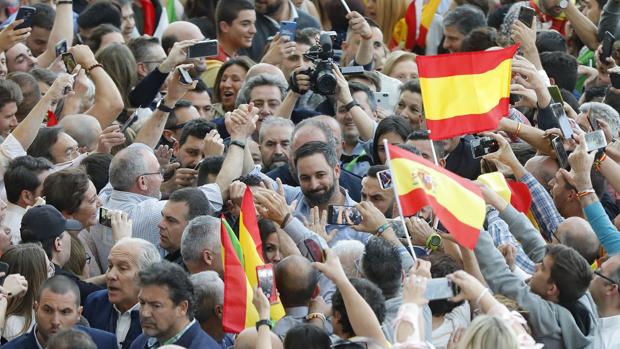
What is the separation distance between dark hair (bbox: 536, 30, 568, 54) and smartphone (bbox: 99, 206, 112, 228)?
5617 millimetres

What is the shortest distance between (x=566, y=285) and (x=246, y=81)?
15.4 ft

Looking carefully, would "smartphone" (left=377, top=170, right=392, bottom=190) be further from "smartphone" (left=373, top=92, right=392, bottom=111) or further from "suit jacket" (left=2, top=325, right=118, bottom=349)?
"smartphone" (left=373, top=92, right=392, bottom=111)

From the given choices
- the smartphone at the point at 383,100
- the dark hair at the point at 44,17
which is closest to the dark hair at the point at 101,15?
the dark hair at the point at 44,17

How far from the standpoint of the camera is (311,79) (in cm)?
1288

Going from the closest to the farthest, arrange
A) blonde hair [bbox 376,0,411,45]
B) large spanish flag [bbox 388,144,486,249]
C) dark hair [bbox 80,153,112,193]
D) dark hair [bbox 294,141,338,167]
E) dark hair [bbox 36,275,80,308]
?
large spanish flag [bbox 388,144,486,249] → dark hair [bbox 36,275,80,308] → dark hair [bbox 294,141,338,167] → dark hair [bbox 80,153,112,193] → blonde hair [bbox 376,0,411,45]

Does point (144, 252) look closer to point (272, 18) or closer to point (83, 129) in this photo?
point (83, 129)

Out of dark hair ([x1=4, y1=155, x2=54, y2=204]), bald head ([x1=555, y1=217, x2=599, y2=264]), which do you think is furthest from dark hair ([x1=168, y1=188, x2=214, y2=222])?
bald head ([x1=555, y1=217, x2=599, y2=264])

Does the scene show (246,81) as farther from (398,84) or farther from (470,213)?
(470,213)

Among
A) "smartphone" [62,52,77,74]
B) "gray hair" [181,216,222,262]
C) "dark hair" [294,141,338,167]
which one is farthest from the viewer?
"smartphone" [62,52,77,74]

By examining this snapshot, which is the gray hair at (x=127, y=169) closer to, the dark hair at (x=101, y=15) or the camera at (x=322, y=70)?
the camera at (x=322, y=70)

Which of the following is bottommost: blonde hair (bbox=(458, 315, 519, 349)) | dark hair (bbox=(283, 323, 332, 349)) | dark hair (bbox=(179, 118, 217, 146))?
dark hair (bbox=(179, 118, 217, 146))

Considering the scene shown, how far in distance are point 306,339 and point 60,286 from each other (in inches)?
74.8

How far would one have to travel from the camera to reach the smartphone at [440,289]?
8.27 meters

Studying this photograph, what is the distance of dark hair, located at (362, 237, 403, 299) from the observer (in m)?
9.43
